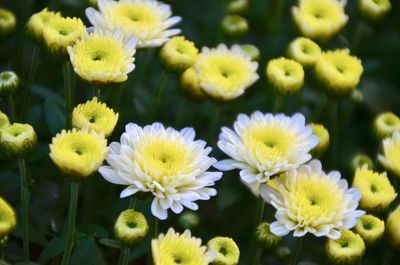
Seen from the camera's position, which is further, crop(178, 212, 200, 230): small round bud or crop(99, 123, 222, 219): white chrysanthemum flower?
crop(178, 212, 200, 230): small round bud

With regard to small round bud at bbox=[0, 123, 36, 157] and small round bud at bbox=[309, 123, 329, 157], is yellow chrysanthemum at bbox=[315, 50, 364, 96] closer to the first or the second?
small round bud at bbox=[309, 123, 329, 157]

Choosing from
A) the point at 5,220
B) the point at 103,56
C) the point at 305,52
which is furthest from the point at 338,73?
the point at 5,220

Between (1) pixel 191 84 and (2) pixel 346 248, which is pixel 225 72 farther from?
(2) pixel 346 248

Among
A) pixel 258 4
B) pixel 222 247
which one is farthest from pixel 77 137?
pixel 258 4

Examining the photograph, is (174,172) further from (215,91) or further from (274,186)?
(215,91)

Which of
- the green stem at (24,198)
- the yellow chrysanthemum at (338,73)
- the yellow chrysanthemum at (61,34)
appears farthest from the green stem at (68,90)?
the yellow chrysanthemum at (338,73)

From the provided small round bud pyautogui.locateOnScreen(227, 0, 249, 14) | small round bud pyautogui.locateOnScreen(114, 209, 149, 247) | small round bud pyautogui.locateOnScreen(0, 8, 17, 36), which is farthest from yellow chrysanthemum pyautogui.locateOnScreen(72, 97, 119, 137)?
small round bud pyautogui.locateOnScreen(227, 0, 249, 14)

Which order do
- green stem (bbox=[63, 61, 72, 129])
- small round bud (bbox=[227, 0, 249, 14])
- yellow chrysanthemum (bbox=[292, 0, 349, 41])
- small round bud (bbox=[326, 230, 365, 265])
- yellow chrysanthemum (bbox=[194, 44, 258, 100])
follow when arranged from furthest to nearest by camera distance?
small round bud (bbox=[227, 0, 249, 14]) < yellow chrysanthemum (bbox=[292, 0, 349, 41]) < yellow chrysanthemum (bbox=[194, 44, 258, 100]) < green stem (bbox=[63, 61, 72, 129]) < small round bud (bbox=[326, 230, 365, 265])

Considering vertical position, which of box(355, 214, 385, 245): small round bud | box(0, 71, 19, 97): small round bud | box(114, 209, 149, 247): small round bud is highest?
box(0, 71, 19, 97): small round bud
